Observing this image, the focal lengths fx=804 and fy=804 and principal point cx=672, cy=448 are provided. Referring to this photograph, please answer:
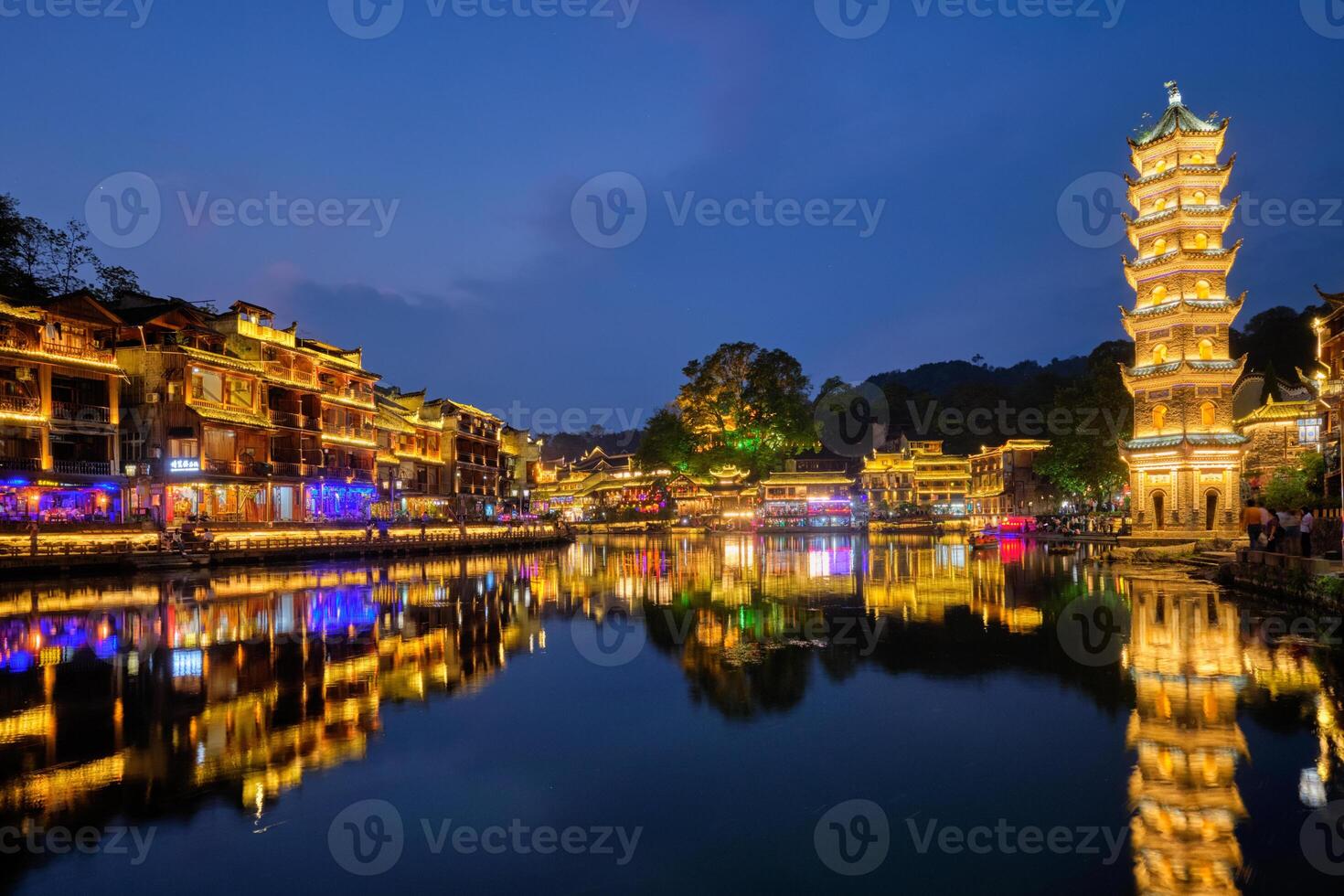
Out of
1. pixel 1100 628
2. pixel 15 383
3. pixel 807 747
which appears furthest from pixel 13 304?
pixel 1100 628

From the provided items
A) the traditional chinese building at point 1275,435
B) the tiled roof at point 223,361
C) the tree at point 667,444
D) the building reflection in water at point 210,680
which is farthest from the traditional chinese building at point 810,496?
the building reflection in water at point 210,680

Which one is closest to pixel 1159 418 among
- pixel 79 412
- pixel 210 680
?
pixel 210 680

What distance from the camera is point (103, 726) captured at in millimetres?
9844

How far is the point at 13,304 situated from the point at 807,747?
1550 inches

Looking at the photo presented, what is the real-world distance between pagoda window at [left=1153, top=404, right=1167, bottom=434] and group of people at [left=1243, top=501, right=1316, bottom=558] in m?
13.6

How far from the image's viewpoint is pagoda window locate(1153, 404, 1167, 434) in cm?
4084

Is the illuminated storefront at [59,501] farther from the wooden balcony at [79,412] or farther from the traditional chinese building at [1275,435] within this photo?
the traditional chinese building at [1275,435]

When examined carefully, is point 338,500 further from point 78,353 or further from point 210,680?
point 210,680

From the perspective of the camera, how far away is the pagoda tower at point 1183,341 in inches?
1554

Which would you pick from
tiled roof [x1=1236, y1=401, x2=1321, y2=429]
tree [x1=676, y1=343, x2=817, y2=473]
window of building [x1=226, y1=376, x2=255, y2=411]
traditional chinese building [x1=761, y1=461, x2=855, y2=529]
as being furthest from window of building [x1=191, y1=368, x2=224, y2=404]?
traditional chinese building [x1=761, y1=461, x2=855, y2=529]

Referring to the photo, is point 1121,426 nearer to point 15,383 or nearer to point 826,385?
point 826,385

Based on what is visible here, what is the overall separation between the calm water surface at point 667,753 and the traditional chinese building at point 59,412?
19126 mm

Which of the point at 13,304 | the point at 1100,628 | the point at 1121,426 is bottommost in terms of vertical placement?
the point at 1100,628

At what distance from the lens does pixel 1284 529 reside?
966 inches
